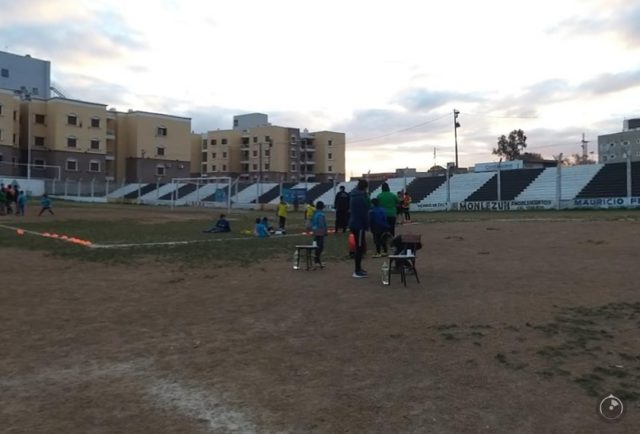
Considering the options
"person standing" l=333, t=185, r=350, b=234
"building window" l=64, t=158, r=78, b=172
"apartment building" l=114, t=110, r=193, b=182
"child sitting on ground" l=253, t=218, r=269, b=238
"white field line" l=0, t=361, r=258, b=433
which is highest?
"apartment building" l=114, t=110, r=193, b=182

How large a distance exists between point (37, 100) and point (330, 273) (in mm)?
78324

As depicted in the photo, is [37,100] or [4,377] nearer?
[4,377]

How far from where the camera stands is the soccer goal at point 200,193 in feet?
181

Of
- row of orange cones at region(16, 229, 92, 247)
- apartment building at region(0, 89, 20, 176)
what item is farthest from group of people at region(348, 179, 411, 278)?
apartment building at region(0, 89, 20, 176)

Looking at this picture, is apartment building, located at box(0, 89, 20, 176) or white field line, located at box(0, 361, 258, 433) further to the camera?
apartment building, located at box(0, 89, 20, 176)

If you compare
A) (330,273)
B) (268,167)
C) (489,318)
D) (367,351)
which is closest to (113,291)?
(330,273)

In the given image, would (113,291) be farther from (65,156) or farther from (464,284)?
(65,156)

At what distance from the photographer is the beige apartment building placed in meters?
75.8

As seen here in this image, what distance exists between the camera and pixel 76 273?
11328 mm

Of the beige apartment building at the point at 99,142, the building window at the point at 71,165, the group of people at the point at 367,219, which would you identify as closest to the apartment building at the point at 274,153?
the beige apartment building at the point at 99,142

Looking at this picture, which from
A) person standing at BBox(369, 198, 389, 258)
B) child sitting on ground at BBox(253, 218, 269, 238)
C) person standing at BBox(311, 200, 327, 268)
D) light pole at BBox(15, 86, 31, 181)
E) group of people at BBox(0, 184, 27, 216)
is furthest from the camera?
light pole at BBox(15, 86, 31, 181)

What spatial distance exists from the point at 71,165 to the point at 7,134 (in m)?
9.14

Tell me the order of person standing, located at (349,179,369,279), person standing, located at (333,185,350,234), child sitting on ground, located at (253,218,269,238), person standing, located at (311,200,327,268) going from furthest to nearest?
person standing, located at (333,185,350,234) → child sitting on ground, located at (253,218,269,238) → person standing, located at (311,200,327,268) → person standing, located at (349,179,369,279)

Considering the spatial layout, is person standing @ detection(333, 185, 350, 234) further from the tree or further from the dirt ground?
the tree
